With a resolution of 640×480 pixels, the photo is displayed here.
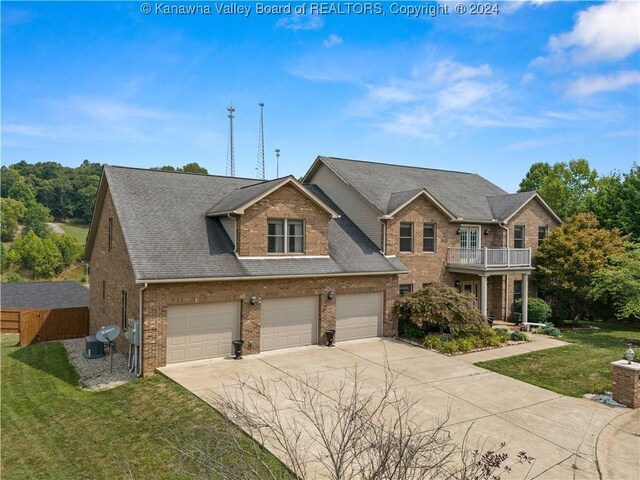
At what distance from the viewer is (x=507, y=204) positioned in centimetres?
2555

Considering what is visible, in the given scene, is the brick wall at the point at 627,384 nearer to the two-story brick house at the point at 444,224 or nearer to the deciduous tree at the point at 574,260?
the two-story brick house at the point at 444,224

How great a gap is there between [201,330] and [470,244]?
1596 centimetres

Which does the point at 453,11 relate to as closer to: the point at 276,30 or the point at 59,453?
the point at 276,30

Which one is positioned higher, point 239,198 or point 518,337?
point 239,198

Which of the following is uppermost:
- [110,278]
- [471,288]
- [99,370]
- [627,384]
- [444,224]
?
[444,224]

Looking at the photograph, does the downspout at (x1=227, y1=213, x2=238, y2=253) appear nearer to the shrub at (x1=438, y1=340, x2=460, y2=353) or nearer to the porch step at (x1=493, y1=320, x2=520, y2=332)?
the shrub at (x1=438, y1=340, x2=460, y2=353)

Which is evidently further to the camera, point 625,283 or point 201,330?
point 625,283

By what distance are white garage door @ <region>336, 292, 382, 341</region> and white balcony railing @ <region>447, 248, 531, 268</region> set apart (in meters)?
5.98

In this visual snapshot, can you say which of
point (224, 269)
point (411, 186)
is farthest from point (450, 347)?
point (411, 186)

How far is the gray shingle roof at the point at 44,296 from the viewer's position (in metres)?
25.7

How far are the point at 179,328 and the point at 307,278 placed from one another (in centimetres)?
516

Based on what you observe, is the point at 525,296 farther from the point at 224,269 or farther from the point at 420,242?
the point at 224,269

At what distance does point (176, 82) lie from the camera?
19047 millimetres

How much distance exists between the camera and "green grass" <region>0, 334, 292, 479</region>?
8.40 metres
